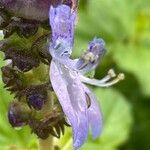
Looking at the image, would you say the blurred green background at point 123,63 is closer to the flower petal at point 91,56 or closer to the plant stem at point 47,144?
the plant stem at point 47,144

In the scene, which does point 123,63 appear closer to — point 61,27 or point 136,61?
point 136,61

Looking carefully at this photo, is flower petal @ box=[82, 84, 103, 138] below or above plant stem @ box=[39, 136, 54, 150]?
above

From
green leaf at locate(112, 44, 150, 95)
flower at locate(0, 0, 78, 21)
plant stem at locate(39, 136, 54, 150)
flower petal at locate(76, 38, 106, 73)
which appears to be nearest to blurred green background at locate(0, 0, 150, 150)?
green leaf at locate(112, 44, 150, 95)

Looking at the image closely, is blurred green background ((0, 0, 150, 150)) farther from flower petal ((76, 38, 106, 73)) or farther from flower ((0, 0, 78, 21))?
flower ((0, 0, 78, 21))

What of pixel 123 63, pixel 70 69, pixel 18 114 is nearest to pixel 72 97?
pixel 70 69

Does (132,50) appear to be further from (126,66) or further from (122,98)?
(122,98)

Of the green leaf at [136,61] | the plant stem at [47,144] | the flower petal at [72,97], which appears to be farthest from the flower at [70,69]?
the green leaf at [136,61]

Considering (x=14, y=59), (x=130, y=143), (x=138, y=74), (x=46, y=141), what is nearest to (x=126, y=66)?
(x=138, y=74)
